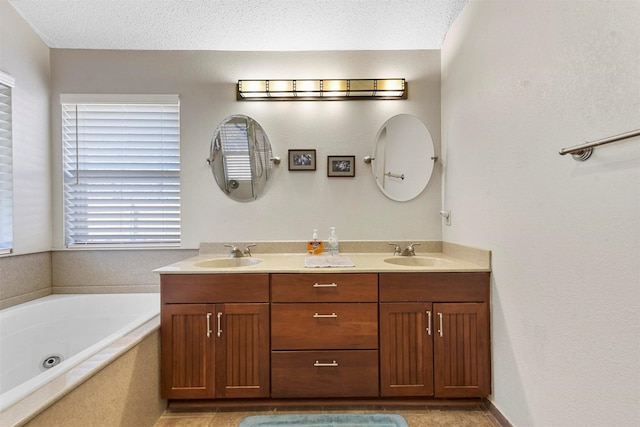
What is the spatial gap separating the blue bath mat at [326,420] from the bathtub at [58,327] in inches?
32.4

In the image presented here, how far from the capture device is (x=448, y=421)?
1.58 metres

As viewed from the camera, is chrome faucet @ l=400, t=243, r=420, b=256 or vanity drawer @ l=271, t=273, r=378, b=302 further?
chrome faucet @ l=400, t=243, r=420, b=256

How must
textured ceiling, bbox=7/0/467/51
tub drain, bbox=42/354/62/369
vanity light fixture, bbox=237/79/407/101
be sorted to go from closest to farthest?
tub drain, bbox=42/354/62/369
textured ceiling, bbox=7/0/467/51
vanity light fixture, bbox=237/79/407/101

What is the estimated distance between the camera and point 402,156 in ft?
7.25

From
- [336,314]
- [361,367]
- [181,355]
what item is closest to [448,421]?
[361,367]

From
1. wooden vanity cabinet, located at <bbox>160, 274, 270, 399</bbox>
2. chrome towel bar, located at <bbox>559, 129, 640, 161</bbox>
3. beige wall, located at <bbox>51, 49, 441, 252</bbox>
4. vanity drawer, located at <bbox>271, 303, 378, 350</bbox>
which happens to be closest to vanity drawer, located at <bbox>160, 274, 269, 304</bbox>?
wooden vanity cabinet, located at <bbox>160, 274, 270, 399</bbox>

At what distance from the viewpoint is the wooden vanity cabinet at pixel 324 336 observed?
1.63 metres

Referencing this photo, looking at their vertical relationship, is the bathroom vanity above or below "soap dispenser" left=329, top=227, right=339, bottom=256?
below

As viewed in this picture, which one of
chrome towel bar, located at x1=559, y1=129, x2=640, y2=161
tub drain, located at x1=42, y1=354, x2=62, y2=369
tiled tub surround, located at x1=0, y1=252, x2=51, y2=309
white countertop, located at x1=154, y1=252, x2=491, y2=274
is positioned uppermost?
chrome towel bar, located at x1=559, y1=129, x2=640, y2=161

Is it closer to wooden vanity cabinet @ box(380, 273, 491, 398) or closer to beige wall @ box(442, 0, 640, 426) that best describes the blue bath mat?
wooden vanity cabinet @ box(380, 273, 491, 398)

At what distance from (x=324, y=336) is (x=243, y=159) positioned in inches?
53.6

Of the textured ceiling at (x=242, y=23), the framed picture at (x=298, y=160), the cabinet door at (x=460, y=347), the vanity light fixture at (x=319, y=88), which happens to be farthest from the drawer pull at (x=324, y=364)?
the textured ceiling at (x=242, y=23)

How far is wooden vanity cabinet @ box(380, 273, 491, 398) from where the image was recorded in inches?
64.4

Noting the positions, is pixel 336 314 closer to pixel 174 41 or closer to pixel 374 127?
pixel 374 127
